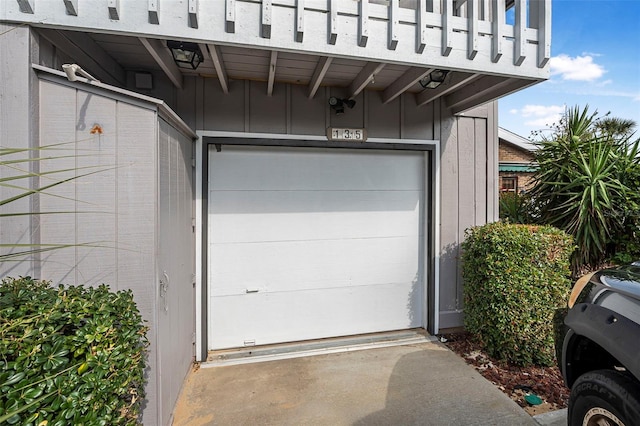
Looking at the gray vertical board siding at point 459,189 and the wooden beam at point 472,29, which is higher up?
the wooden beam at point 472,29

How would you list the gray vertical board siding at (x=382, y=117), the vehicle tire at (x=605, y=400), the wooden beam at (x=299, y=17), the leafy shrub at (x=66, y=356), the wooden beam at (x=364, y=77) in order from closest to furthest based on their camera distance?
the leafy shrub at (x=66, y=356), the vehicle tire at (x=605, y=400), the wooden beam at (x=299, y=17), the wooden beam at (x=364, y=77), the gray vertical board siding at (x=382, y=117)

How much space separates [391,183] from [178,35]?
7.98ft

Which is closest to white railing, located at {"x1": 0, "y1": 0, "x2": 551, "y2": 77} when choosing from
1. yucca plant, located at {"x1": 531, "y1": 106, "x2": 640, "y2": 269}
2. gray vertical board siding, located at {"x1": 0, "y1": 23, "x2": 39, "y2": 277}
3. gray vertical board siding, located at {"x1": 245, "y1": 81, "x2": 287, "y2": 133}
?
gray vertical board siding, located at {"x1": 0, "y1": 23, "x2": 39, "y2": 277}

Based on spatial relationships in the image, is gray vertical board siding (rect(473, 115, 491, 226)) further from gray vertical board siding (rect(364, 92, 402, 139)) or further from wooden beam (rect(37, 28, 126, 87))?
wooden beam (rect(37, 28, 126, 87))

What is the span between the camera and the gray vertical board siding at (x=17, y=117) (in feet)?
5.47

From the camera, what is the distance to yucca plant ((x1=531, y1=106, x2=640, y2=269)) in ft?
12.5

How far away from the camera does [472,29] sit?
2336mm

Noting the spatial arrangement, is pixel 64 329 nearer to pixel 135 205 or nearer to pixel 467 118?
pixel 135 205

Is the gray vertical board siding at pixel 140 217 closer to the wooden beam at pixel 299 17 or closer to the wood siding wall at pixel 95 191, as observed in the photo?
the wood siding wall at pixel 95 191

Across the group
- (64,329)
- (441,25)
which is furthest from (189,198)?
(441,25)

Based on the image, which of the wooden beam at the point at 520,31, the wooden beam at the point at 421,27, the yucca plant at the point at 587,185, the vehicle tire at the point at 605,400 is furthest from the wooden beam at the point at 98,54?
the yucca plant at the point at 587,185

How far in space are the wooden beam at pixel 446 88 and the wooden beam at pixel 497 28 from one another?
0.20 m

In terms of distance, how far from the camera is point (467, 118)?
140 inches

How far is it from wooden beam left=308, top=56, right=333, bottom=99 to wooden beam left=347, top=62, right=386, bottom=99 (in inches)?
13.7
